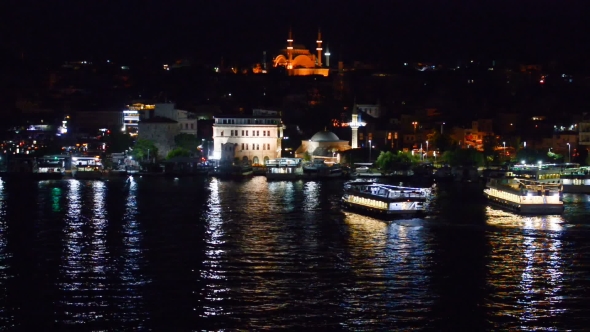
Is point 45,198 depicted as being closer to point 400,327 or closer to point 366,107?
point 400,327

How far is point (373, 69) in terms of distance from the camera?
5891 cm

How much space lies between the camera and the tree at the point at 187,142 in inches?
1473

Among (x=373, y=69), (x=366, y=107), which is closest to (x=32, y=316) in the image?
(x=366, y=107)

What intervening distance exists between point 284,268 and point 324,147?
21.4 metres

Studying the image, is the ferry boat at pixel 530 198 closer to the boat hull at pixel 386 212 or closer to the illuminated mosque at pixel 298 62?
the boat hull at pixel 386 212

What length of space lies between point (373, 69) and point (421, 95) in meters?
7.01

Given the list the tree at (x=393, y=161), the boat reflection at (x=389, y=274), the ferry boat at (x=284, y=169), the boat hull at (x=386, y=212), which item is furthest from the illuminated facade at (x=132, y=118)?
the boat reflection at (x=389, y=274)

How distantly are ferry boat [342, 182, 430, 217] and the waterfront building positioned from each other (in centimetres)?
1199

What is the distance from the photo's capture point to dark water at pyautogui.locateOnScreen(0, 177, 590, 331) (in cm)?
1320

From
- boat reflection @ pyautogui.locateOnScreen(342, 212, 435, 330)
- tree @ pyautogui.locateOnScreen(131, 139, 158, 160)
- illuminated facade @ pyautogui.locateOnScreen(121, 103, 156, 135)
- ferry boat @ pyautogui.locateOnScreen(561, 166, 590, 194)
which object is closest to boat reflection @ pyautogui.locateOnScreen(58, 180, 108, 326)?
boat reflection @ pyautogui.locateOnScreen(342, 212, 435, 330)

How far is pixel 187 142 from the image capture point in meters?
37.5

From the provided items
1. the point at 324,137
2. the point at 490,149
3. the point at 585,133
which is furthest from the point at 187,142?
the point at 585,133

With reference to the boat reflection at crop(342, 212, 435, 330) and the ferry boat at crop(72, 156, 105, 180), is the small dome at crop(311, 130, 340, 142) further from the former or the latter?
the boat reflection at crop(342, 212, 435, 330)

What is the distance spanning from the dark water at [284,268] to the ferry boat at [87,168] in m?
8.50
